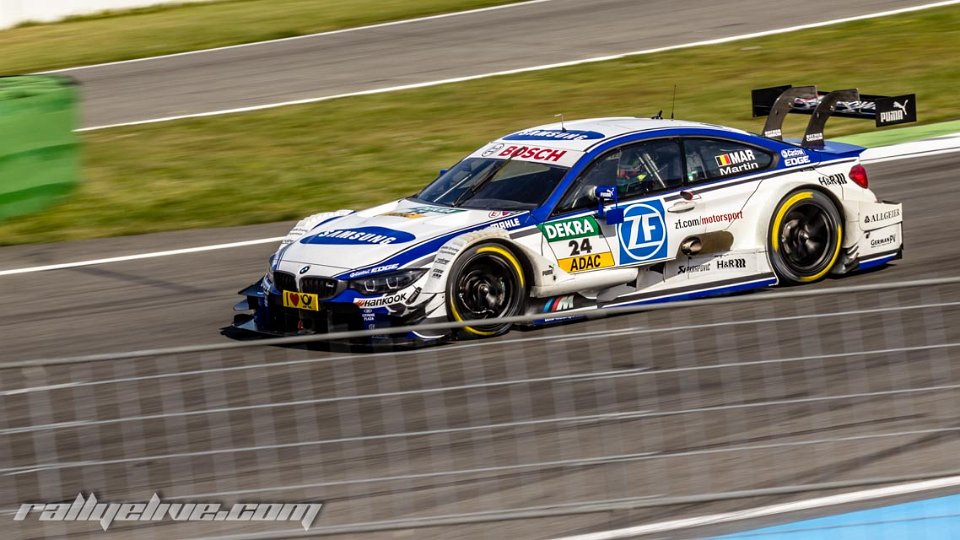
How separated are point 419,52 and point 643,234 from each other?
13.6 metres

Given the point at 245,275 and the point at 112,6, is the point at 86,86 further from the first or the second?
the point at 245,275

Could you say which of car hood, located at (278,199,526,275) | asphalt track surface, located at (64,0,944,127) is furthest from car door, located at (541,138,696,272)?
asphalt track surface, located at (64,0,944,127)

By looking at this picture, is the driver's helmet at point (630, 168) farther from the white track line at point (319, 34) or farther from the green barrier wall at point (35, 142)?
the white track line at point (319, 34)

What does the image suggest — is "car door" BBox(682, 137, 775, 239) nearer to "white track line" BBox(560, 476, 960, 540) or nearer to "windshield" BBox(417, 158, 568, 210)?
"windshield" BBox(417, 158, 568, 210)

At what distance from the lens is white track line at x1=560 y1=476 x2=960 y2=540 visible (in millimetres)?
5113

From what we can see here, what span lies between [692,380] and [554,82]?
1506 cm

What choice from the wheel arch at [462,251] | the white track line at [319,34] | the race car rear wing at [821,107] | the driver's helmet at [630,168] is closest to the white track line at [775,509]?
the wheel arch at [462,251]

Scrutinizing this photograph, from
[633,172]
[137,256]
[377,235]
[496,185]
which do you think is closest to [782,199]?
[633,172]

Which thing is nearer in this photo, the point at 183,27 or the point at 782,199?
the point at 782,199

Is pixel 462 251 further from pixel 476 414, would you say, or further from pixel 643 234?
pixel 476 414

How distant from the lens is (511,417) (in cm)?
438

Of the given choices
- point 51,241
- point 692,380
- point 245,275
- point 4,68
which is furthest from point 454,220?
point 4,68

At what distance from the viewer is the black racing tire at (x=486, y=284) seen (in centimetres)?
818

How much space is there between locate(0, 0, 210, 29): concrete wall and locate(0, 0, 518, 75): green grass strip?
158mm
